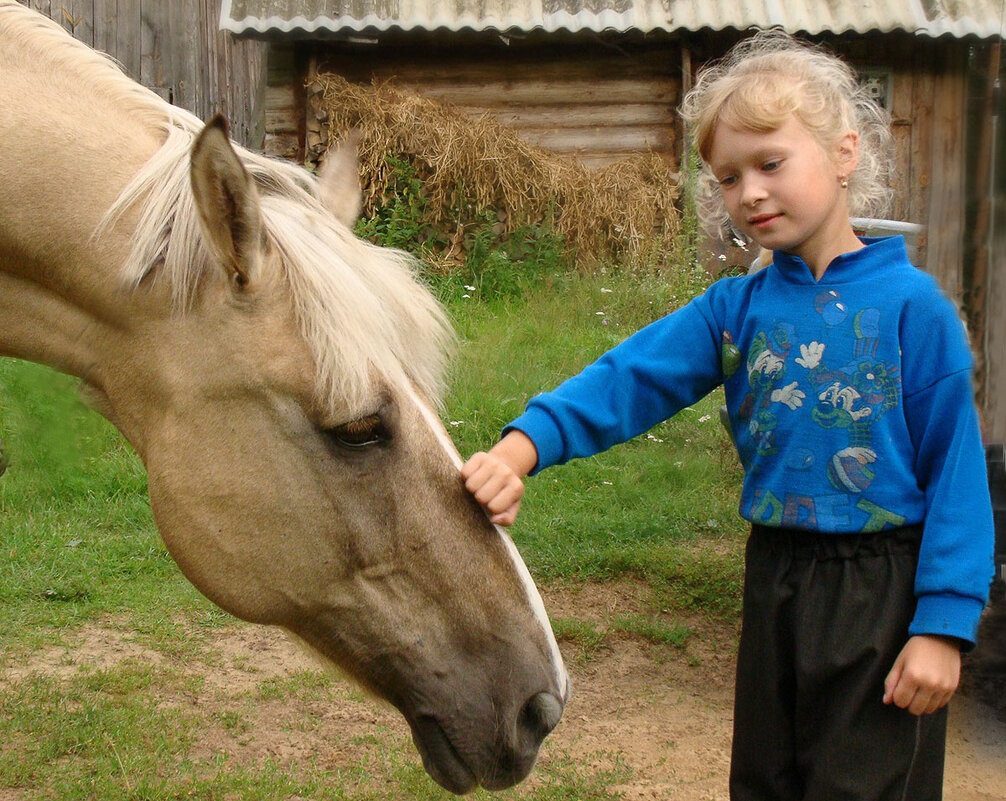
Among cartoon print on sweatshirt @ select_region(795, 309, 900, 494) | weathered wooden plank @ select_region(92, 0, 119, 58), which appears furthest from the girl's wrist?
weathered wooden plank @ select_region(92, 0, 119, 58)

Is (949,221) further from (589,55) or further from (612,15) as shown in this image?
(589,55)

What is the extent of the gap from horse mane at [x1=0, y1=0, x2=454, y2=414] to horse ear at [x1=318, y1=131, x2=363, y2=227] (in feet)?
0.40

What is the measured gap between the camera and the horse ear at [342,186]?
1937 millimetres

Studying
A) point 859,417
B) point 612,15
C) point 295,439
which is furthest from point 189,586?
point 612,15

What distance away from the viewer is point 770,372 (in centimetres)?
170

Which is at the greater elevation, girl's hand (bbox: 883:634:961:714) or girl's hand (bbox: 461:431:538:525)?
girl's hand (bbox: 461:431:538:525)

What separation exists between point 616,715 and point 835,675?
4.97 feet

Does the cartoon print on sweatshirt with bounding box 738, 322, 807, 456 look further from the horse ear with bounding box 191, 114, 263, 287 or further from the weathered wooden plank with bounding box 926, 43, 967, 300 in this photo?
the horse ear with bounding box 191, 114, 263, 287

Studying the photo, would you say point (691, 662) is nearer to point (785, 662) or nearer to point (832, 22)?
point (785, 662)

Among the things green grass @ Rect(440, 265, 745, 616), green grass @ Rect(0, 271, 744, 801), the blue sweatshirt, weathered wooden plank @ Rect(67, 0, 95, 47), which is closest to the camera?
the blue sweatshirt

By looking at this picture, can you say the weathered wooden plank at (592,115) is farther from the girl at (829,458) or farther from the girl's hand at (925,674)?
the girl's hand at (925,674)

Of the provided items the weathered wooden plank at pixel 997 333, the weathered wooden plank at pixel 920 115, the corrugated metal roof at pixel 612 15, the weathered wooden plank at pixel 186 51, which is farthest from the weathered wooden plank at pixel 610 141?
the weathered wooden plank at pixel 997 333

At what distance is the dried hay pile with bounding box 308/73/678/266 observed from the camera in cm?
789

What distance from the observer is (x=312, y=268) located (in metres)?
1.61
